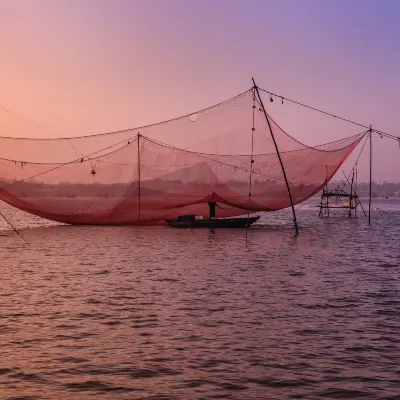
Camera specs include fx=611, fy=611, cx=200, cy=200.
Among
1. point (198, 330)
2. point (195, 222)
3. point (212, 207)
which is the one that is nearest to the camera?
point (198, 330)

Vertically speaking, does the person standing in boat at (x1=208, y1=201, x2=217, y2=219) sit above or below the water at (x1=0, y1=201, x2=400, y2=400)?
above

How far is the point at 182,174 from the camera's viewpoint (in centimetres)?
3525

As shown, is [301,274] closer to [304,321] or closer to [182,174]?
[304,321]

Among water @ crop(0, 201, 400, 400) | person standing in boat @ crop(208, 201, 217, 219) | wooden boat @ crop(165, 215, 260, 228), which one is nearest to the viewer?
water @ crop(0, 201, 400, 400)

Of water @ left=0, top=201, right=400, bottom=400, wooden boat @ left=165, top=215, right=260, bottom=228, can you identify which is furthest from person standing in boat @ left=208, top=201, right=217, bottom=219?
water @ left=0, top=201, right=400, bottom=400

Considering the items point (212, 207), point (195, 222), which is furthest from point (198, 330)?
point (195, 222)

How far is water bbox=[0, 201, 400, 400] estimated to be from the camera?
25.5ft

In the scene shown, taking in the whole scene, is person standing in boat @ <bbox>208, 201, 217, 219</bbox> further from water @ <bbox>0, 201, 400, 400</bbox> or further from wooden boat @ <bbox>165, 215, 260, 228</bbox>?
Result: water @ <bbox>0, 201, 400, 400</bbox>

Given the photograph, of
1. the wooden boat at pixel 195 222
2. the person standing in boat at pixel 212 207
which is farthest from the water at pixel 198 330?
the wooden boat at pixel 195 222

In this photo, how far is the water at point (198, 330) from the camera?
7.77m

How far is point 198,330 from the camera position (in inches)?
427

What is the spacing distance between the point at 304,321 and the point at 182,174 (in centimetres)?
2407

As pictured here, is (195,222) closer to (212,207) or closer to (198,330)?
(212,207)

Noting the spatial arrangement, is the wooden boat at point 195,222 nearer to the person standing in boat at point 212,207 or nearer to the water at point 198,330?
the person standing in boat at point 212,207
